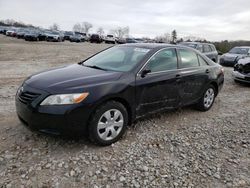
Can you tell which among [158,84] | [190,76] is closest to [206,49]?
[190,76]

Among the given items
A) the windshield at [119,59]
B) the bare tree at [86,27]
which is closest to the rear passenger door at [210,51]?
the windshield at [119,59]

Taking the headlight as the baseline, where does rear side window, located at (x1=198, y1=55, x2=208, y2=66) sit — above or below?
above

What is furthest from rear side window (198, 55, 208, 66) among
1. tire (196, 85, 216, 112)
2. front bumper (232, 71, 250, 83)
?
front bumper (232, 71, 250, 83)

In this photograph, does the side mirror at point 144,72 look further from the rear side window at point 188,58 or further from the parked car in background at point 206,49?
the parked car in background at point 206,49

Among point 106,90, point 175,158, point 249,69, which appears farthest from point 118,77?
point 249,69

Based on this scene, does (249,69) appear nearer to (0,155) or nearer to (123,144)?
(123,144)

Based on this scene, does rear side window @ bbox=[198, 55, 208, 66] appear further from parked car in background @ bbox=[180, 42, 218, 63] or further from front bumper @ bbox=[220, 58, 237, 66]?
front bumper @ bbox=[220, 58, 237, 66]

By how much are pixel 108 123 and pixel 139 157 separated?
666 millimetres

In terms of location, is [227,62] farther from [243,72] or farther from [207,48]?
[243,72]

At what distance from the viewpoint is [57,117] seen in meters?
3.29

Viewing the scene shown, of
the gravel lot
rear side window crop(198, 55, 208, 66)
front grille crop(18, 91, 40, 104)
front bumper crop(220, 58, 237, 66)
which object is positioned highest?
rear side window crop(198, 55, 208, 66)

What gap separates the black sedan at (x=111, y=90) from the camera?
334 cm

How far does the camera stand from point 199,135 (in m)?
4.37

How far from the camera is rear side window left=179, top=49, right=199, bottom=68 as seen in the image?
195 inches
